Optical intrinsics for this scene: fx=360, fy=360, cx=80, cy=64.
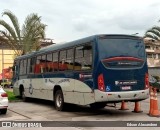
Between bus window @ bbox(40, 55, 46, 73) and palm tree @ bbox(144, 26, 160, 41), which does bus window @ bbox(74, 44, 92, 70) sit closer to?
bus window @ bbox(40, 55, 46, 73)

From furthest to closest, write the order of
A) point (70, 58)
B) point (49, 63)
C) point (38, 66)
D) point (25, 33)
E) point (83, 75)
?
point (25, 33), point (38, 66), point (49, 63), point (70, 58), point (83, 75)

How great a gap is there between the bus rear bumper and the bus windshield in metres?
1.33

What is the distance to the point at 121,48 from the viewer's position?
44.2ft

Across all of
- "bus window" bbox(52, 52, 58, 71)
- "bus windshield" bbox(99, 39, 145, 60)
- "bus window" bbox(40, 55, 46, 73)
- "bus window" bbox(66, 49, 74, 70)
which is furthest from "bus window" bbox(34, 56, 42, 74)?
"bus windshield" bbox(99, 39, 145, 60)

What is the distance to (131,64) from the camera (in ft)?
44.4

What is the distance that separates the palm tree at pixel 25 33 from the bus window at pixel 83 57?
A: 737 inches

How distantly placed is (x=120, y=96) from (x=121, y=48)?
5.96 ft

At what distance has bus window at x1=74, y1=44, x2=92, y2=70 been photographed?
44.1 ft

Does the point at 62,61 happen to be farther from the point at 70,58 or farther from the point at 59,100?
the point at 59,100

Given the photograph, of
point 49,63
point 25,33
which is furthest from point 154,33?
point 49,63

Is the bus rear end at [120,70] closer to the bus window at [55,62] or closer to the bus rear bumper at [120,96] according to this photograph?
the bus rear bumper at [120,96]

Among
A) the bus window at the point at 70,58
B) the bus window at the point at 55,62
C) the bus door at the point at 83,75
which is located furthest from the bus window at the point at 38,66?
the bus door at the point at 83,75

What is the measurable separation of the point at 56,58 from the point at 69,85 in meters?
1.98

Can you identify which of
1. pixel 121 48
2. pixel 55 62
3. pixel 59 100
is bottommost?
pixel 59 100
